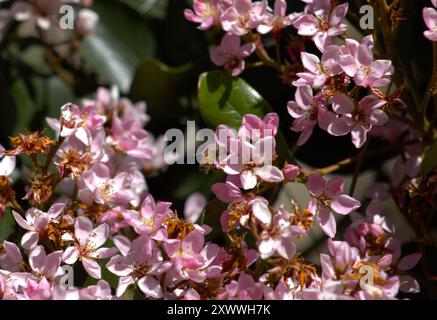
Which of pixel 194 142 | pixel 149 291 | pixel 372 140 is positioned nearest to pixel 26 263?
pixel 149 291

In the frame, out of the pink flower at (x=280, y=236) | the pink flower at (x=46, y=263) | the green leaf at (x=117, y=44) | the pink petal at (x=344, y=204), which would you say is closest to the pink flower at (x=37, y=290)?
the pink flower at (x=46, y=263)

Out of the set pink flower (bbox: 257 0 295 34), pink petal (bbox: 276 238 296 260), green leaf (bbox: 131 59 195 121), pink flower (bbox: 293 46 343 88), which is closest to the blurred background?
green leaf (bbox: 131 59 195 121)

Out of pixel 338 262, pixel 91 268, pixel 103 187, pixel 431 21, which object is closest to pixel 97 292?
pixel 91 268

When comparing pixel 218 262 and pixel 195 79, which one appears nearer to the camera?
pixel 218 262

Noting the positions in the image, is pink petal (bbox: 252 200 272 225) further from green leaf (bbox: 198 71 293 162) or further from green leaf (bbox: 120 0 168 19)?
green leaf (bbox: 120 0 168 19)

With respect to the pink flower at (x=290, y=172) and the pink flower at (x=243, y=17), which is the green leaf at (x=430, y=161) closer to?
the pink flower at (x=290, y=172)
